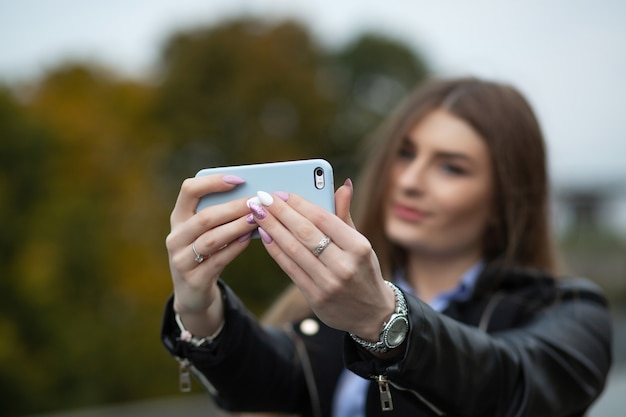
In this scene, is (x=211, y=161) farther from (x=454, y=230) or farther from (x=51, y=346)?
(x=454, y=230)

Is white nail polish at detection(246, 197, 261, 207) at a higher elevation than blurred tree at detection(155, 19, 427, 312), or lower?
higher

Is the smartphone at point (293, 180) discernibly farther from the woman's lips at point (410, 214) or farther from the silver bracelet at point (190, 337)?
the woman's lips at point (410, 214)

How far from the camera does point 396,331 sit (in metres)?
1.63

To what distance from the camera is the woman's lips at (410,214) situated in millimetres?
2586

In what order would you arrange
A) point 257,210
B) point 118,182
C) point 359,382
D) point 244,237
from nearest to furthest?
point 257,210 < point 244,237 < point 359,382 < point 118,182

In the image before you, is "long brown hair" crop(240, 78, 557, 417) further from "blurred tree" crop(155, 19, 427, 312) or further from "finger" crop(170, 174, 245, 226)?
"blurred tree" crop(155, 19, 427, 312)

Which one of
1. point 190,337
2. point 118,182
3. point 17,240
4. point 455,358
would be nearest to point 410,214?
point 455,358

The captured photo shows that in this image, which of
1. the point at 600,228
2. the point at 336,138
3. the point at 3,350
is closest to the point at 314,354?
the point at 3,350

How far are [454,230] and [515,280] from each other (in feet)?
1.02

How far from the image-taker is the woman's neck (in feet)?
9.01

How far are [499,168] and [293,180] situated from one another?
1.24 meters

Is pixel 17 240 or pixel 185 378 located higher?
pixel 185 378

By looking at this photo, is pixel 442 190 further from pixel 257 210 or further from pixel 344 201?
pixel 257 210

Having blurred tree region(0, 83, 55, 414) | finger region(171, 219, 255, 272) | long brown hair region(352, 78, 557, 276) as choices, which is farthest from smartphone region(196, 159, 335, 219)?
blurred tree region(0, 83, 55, 414)
